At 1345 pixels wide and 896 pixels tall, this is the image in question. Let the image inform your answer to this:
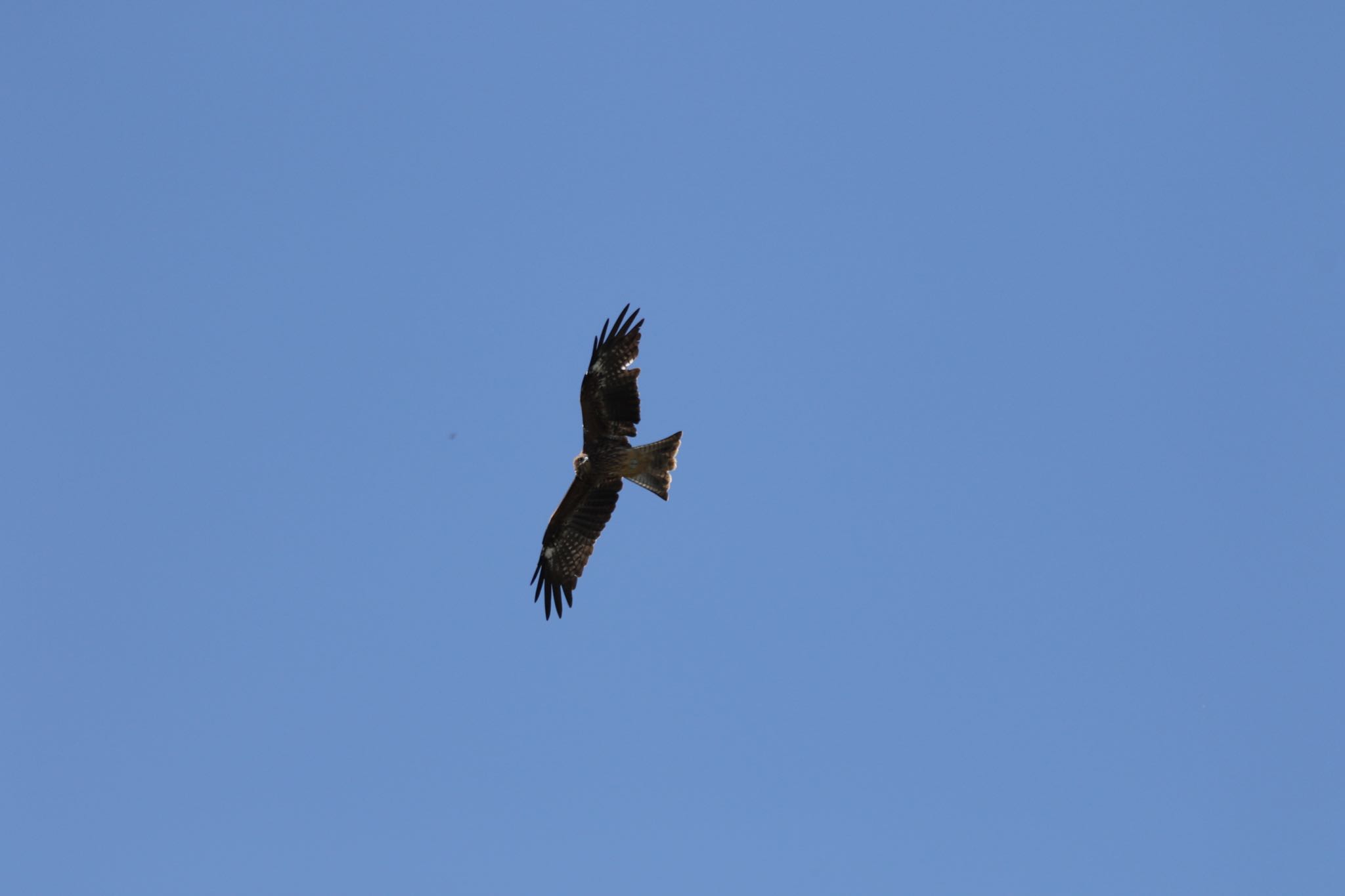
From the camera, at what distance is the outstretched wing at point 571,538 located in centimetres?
1930

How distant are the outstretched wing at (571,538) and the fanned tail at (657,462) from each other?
64 centimetres

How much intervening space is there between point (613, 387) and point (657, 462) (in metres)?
1.04

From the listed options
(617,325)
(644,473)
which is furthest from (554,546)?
(617,325)

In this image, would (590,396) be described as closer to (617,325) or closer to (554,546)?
(617,325)

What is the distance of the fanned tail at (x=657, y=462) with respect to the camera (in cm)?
1856

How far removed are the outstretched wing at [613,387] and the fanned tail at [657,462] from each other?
27cm

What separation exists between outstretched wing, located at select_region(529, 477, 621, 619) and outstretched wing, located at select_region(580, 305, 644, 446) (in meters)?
0.95

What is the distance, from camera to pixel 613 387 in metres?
18.4

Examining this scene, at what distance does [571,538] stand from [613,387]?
86.5 inches

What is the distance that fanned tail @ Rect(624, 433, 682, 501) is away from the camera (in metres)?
18.6

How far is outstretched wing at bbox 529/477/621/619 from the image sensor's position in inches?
760

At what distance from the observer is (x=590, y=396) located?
1838cm

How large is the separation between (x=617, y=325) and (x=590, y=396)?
0.92 m

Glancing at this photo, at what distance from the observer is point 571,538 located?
64.0 ft
